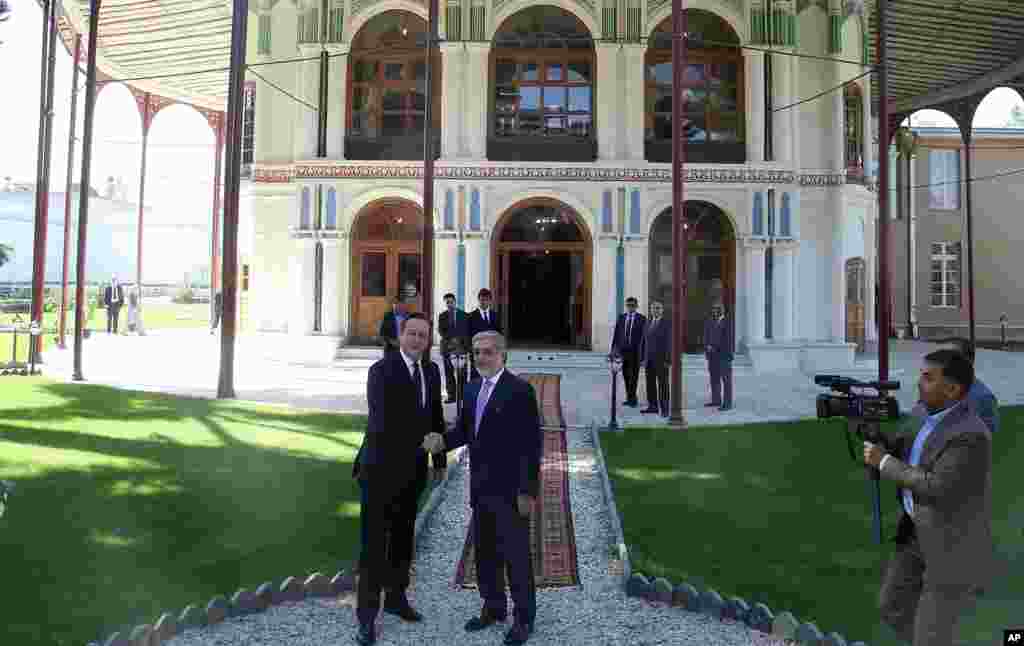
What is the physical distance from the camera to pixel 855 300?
19094 mm

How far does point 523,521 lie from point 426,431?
74 cm

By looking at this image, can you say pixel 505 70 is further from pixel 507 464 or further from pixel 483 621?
pixel 483 621

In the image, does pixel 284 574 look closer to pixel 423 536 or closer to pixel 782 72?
pixel 423 536

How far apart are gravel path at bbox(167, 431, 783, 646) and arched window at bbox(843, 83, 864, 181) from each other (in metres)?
17.3

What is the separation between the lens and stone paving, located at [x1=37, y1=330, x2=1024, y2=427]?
11742 mm

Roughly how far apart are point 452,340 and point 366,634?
25.2ft

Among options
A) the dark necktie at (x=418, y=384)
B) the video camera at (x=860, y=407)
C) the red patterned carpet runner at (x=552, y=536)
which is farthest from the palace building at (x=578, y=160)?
the dark necktie at (x=418, y=384)

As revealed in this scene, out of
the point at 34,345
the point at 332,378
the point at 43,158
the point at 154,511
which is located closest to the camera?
the point at 154,511

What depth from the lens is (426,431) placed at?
425 centimetres

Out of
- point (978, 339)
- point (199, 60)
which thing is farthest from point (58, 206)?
point (978, 339)

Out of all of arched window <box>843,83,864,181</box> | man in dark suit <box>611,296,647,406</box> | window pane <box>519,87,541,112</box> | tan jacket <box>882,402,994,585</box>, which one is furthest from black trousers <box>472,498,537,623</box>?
arched window <box>843,83,864,181</box>

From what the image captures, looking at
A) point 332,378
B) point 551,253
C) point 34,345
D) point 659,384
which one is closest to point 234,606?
point 659,384

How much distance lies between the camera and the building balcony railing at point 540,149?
704 inches

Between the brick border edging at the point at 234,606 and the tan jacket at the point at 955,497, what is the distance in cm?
331
